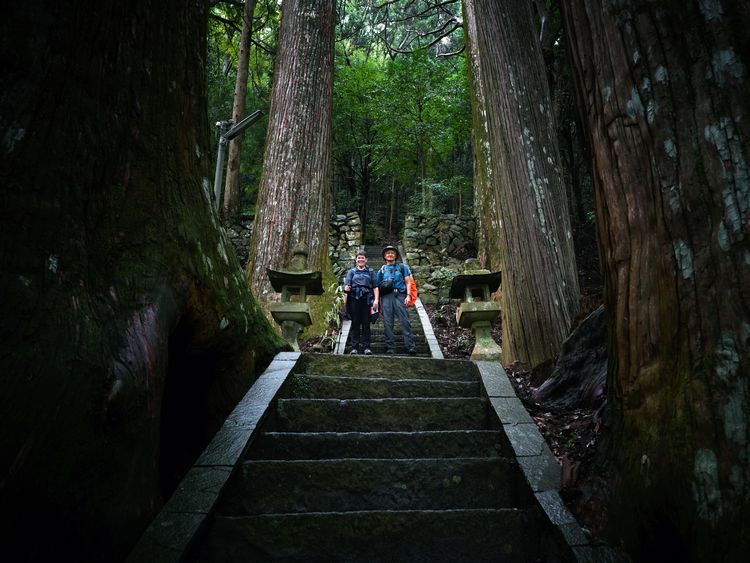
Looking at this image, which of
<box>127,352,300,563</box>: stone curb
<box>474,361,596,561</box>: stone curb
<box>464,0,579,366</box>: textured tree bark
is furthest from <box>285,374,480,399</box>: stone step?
<box>464,0,579,366</box>: textured tree bark

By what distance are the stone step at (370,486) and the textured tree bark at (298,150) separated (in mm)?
4999

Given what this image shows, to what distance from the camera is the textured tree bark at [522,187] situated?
5719 mm

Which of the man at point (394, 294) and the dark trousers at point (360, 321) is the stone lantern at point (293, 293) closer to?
the dark trousers at point (360, 321)

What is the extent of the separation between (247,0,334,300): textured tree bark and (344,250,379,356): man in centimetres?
126

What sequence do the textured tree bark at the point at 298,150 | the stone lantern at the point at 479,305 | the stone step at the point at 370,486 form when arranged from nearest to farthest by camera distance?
the stone step at the point at 370,486
the stone lantern at the point at 479,305
the textured tree bark at the point at 298,150

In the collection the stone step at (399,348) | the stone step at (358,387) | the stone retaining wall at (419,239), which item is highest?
the stone retaining wall at (419,239)

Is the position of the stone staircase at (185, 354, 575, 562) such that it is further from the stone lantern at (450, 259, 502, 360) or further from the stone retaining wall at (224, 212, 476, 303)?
the stone retaining wall at (224, 212, 476, 303)

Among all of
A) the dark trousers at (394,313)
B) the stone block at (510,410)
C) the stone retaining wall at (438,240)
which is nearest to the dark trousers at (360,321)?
the dark trousers at (394,313)

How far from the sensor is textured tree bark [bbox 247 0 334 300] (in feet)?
26.5

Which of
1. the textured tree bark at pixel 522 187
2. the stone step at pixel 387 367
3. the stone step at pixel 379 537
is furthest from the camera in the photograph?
the textured tree bark at pixel 522 187

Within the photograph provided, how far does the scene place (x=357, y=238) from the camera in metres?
17.1

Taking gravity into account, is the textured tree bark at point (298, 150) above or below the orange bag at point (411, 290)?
above

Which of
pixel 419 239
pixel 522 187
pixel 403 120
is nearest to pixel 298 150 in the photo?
pixel 522 187

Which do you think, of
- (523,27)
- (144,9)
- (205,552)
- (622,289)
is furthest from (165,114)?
(523,27)
